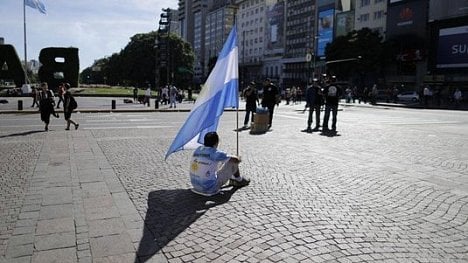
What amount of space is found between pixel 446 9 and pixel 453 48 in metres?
7.46

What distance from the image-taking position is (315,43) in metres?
100

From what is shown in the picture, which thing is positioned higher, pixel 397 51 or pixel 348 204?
pixel 397 51

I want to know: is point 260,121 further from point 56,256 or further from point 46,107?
point 56,256

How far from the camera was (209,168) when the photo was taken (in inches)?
239

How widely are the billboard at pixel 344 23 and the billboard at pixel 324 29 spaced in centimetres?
250

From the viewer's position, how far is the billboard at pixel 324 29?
94062mm

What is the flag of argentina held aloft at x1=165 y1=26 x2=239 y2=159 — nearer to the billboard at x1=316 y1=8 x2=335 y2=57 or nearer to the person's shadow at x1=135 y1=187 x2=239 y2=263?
the person's shadow at x1=135 y1=187 x2=239 y2=263

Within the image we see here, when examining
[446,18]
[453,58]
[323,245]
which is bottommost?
[323,245]

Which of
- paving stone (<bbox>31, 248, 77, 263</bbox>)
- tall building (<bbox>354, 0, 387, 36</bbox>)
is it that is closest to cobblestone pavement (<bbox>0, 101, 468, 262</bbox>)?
paving stone (<bbox>31, 248, 77, 263</bbox>)

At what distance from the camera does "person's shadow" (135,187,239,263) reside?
436cm

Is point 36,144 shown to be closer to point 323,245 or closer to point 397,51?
point 323,245

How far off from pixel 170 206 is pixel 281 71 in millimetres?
119940

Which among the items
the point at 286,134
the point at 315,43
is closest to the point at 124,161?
the point at 286,134

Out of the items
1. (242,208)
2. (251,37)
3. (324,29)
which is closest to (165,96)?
(242,208)
